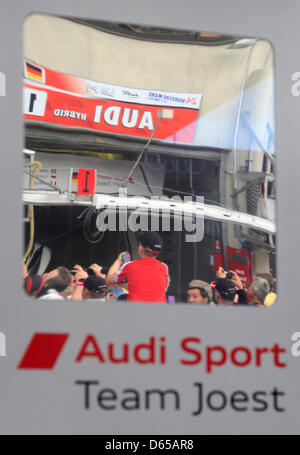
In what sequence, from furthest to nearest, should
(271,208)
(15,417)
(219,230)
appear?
(219,230)
(271,208)
(15,417)

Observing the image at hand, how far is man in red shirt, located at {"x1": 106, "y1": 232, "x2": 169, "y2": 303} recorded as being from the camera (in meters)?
1.96

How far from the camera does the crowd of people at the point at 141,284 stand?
73.1 inches

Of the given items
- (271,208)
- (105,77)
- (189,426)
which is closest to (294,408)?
(189,426)

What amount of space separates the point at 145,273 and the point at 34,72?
0.69 m

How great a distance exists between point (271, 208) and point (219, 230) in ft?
0.74

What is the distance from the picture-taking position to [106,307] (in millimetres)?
1763

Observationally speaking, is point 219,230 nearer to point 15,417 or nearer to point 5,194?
point 5,194

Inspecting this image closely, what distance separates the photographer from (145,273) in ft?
6.99

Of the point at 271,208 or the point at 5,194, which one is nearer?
the point at 5,194

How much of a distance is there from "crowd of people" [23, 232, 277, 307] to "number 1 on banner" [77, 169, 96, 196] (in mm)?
235

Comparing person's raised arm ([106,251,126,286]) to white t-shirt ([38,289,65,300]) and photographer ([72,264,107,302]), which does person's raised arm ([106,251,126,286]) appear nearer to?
photographer ([72,264,107,302])

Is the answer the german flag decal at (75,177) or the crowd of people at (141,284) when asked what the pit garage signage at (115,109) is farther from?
the crowd of people at (141,284)

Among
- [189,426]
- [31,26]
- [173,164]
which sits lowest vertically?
[189,426]

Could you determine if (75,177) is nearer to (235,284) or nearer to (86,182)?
(86,182)
